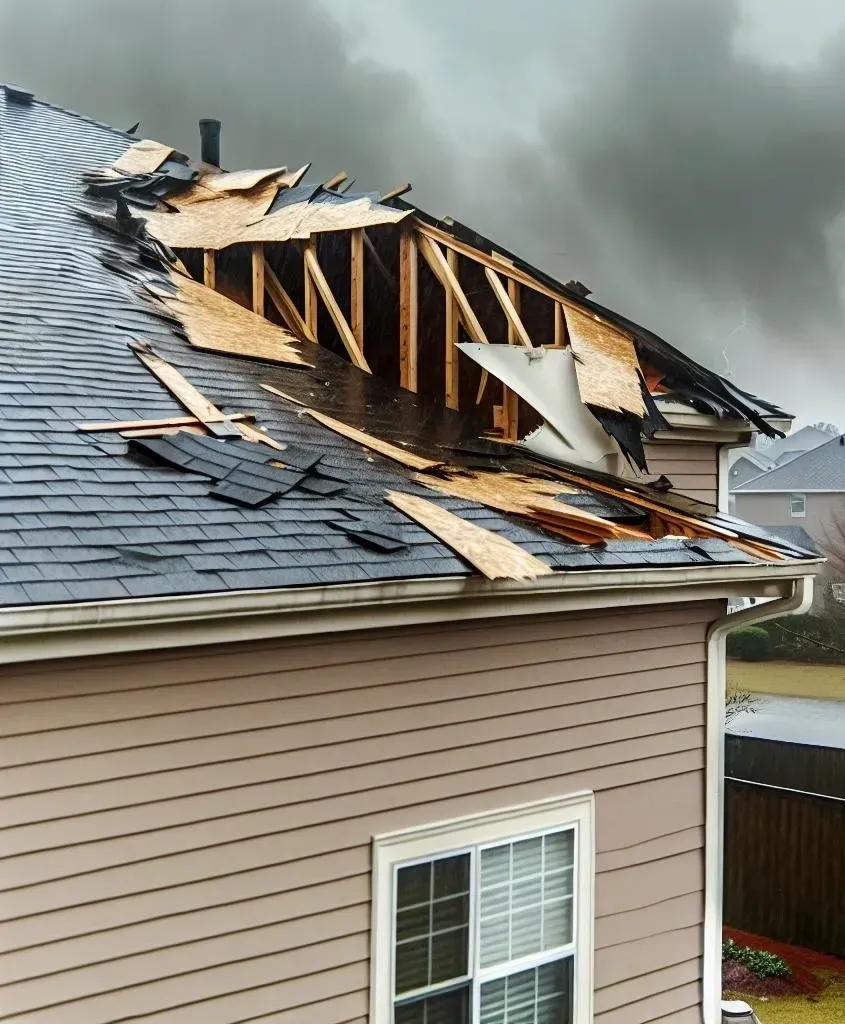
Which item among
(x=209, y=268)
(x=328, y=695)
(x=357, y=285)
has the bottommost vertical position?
(x=328, y=695)

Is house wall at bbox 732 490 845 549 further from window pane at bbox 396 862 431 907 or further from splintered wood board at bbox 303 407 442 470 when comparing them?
window pane at bbox 396 862 431 907

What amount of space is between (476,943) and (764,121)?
252 feet

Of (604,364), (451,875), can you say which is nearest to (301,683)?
(451,875)

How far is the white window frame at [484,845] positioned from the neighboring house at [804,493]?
36.2m

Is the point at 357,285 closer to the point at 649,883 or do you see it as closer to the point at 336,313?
the point at 336,313

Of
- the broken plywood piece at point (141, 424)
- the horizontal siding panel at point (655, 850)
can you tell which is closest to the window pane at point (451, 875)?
the horizontal siding panel at point (655, 850)

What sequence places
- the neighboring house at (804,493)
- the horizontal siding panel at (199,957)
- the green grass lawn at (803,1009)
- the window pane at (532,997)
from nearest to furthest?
the horizontal siding panel at (199,957) < the window pane at (532,997) < the green grass lawn at (803,1009) < the neighboring house at (804,493)

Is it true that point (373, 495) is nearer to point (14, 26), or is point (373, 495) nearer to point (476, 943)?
point (476, 943)

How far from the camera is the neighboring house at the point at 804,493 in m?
39.6

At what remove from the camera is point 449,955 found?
457 centimetres

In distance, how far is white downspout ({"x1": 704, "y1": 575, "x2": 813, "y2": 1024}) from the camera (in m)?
5.54

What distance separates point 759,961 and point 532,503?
7.61 meters

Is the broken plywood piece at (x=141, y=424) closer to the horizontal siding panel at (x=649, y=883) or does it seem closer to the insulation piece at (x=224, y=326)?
the insulation piece at (x=224, y=326)

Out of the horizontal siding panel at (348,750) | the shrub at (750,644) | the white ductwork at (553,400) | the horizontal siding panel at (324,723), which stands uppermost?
the white ductwork at (553,400)
